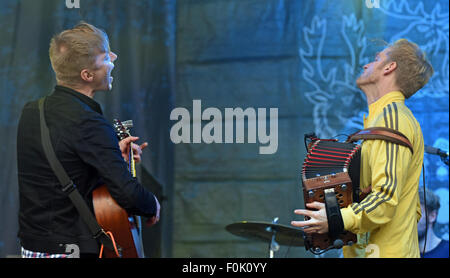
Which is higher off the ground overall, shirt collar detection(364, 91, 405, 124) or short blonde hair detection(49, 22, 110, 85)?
short blonde hair detection(49, 22, 110, 85)

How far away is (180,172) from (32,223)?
6.81 ft

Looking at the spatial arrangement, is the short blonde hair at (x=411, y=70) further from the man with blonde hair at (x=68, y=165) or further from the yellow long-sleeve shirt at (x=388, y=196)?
the man with blonde hair at (x=68, y=165)

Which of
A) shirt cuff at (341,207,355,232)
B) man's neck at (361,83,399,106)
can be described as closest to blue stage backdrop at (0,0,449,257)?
man's neck at (361,83,399,106)

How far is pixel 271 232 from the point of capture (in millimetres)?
3422

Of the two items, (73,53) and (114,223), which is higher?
(73,53)

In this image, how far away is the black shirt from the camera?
6.74 ft

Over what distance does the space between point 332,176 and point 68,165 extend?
108 centimetres

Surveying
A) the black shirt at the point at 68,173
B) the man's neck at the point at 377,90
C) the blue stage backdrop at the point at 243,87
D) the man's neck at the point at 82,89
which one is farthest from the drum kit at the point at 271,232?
the man's neck at the point at 82,89

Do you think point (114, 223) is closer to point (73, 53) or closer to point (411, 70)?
point (73, 53)

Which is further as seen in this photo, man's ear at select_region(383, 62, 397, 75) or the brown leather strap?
man's ear at select_region(383, 62, 397, 75)


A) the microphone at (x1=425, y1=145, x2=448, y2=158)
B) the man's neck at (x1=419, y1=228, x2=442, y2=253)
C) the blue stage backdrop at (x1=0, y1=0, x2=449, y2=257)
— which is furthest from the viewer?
the blue stage backdrop at (x1=0, y1=0, x2=449, y2=257)

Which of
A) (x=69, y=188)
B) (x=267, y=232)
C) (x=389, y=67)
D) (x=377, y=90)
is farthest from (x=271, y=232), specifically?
(x=69, y=188)

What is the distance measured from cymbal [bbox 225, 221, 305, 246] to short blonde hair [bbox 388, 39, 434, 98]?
1.26 meters

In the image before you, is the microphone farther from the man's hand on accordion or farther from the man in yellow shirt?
the man's hand on accordion
